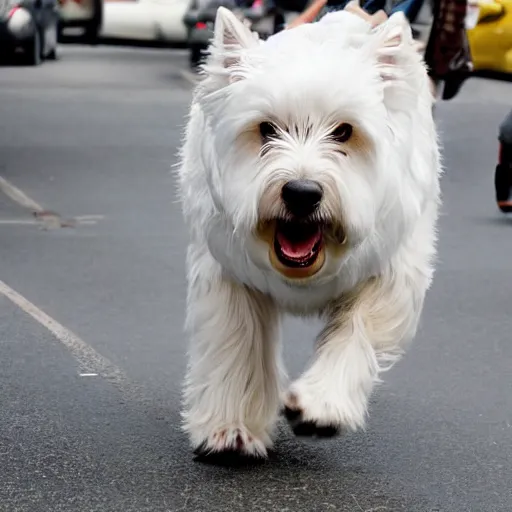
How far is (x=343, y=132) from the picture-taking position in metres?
4.61

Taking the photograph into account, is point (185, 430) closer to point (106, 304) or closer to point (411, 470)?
point (411, 470)

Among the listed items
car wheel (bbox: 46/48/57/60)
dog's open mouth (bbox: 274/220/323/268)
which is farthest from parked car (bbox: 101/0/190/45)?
dog's open mouth (bbox: 274/220/323/268)

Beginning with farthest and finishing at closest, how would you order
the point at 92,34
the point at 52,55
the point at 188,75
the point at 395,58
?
the point at 92,34, the point at 52,55, the point at 188,75, the point at 395,58

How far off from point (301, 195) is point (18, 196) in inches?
304

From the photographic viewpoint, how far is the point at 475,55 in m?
21.5

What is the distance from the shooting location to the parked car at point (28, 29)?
21734 millimetres

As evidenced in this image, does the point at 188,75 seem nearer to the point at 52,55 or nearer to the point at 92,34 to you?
the point at 52,55

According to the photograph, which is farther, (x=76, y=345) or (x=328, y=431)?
(x=76, y=345)

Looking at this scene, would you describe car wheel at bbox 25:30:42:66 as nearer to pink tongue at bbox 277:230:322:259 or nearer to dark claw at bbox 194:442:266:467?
dark claw at bbox 194:442:266:467

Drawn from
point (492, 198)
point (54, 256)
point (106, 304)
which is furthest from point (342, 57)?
point (492, 198)

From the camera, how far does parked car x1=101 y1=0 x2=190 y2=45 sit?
2631cm

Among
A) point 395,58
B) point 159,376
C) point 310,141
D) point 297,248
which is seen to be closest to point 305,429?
point 297,248

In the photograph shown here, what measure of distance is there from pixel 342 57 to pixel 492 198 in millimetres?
7943

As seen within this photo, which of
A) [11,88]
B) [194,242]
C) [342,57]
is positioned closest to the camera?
[342,57]
